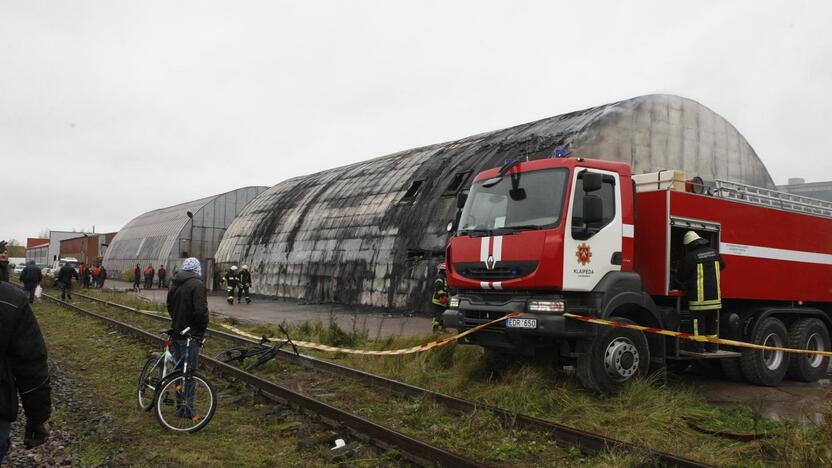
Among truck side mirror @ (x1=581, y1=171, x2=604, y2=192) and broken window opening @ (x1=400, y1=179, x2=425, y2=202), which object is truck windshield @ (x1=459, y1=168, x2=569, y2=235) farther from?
broken window opening @ (x1=400, y1=179, x2=425, y2=202)

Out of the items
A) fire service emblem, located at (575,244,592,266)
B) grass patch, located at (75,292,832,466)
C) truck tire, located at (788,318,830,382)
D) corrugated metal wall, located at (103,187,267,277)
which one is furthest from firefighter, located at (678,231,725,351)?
corrugated metal wall, located at (103,187,267,277)

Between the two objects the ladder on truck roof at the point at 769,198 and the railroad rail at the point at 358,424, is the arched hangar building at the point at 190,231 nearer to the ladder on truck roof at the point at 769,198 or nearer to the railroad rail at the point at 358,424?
the railroad rail at the point at 358,424

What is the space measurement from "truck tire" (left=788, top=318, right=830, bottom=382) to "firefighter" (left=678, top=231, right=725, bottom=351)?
9.67 ft

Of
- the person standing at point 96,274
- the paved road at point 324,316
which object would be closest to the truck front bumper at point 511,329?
the paved road at point 324,316

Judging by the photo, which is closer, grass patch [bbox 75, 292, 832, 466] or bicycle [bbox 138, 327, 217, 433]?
grass patch [bbox 75, 292, 832, 466]

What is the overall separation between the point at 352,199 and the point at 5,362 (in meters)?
25.6

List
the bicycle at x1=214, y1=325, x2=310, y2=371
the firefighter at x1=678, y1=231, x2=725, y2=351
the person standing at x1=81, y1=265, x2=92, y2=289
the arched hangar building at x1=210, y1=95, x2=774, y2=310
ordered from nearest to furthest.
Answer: the firefighter at x1=678, y1=231, x2=725, y2=351
the bicycle at x1=214, y1=325, x2=310, y2=371
the arched hangar building at x1=210, y1=95, x2=774, y2=310
the person standing at x1=81, y1=265, x2=92, y2=289

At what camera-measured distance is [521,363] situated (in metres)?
9.15

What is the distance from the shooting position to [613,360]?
7.92 metres

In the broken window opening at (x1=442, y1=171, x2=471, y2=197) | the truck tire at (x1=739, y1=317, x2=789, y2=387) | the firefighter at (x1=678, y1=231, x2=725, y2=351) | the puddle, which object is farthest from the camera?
the broken window opening at (x1=442, y1=171, x2=471, y2=197)

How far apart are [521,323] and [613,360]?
4.42ft

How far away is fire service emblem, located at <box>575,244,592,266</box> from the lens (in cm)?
784

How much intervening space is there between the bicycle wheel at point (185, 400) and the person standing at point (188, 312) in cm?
2

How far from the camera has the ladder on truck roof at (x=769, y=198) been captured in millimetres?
9672
